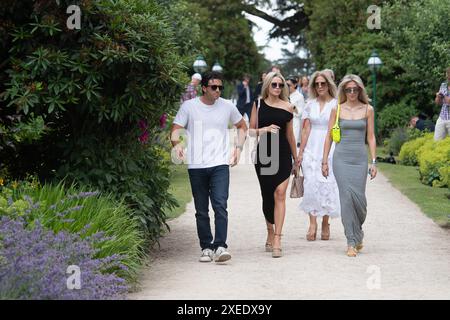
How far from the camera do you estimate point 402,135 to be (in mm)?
24625

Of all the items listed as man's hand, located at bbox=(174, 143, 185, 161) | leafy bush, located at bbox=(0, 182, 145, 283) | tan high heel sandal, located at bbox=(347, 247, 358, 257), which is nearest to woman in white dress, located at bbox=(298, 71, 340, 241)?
tan high heel sandal, located at bbox=(347, 247, 358, 257)

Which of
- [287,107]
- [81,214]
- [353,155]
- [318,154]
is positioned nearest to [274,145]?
[287,107]

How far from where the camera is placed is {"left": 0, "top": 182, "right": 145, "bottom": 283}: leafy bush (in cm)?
781

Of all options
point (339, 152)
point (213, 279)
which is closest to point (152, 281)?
point (213, 279)

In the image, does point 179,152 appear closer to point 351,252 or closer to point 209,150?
point 209,150

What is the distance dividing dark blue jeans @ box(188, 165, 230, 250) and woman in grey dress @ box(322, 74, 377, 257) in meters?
1.27

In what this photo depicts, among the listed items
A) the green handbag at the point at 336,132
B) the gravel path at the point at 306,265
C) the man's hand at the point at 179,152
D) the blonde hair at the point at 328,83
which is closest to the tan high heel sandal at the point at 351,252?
the gravel path at the point at 306,265

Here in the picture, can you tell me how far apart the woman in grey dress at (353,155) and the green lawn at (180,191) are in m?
2.70

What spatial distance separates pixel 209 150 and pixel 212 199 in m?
0.47

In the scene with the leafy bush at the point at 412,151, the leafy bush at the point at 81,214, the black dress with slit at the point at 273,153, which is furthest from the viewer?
the leafy bush at the point at 412,151

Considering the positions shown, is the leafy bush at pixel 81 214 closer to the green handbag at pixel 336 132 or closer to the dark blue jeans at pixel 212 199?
the dark blue jeans at pixel 212 199

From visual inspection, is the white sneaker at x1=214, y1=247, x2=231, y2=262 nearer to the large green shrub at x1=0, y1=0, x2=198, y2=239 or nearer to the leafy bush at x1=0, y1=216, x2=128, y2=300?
the large green shrub at x1=0, y1=0, x2=198, y2=239

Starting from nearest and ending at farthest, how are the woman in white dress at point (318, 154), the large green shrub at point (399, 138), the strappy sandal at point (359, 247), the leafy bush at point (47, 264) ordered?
the leafy bush at point (47, 264) < the strappy sandal at point (359, 247) < the woman in white dress at point (318, 154) < the large green shrub at point (399, 138)

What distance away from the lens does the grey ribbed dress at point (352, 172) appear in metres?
9.84
